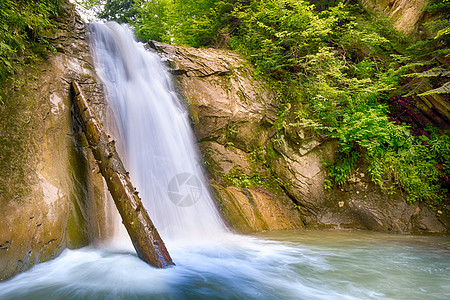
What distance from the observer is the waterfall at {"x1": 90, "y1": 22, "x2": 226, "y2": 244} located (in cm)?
527

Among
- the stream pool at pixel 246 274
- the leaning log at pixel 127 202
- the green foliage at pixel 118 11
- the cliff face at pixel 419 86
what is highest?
the green foliage at pixel 118 11

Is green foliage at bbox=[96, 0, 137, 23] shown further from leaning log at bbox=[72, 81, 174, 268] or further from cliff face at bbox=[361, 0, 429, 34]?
leaning log at bbox=[72, 81, 174, 268]

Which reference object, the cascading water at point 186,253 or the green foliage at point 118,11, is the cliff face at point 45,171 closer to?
the cascading water at point 186,253

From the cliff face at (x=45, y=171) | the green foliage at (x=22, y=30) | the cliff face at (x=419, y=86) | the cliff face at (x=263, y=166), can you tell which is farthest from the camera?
the cliff face at (x=419, y=86)

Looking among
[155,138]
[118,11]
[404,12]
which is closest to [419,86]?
[404,12]

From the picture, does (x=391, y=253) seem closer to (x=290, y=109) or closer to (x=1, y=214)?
(x=290, y=109)

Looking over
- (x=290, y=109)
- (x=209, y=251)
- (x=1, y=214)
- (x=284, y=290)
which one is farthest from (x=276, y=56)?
(x=1, y=214)

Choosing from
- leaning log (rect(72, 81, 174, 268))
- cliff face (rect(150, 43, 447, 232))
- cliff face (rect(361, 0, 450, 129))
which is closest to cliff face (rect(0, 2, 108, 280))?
leaning log (rect(72, 81, 174, 268))

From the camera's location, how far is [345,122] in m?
7.10

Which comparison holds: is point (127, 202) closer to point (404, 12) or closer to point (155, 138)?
point (155, 138)

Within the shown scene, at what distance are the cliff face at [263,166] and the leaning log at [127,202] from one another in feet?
9.08

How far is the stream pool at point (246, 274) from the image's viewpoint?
9.18ft

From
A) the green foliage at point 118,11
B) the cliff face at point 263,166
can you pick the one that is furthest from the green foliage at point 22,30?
the green foliage at point 118,11

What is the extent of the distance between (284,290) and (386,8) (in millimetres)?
11387
